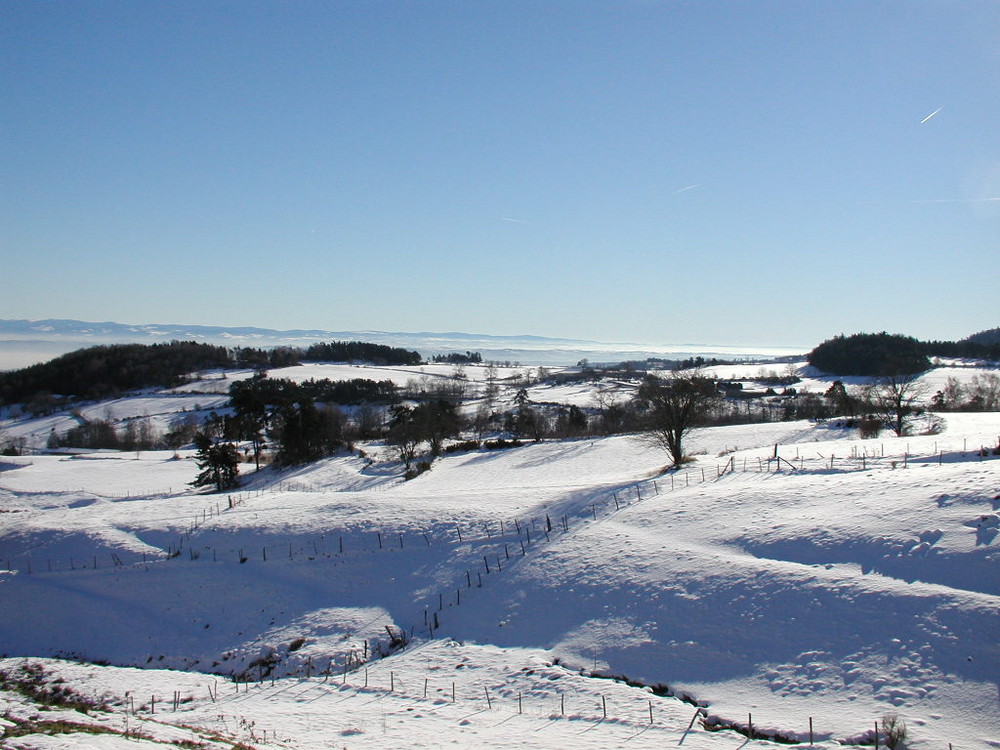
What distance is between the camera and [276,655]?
19.5 metres

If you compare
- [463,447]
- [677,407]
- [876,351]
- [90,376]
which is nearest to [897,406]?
[677,407]

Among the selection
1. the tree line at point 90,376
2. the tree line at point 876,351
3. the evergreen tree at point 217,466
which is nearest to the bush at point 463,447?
the evergreen tree at point 217,466

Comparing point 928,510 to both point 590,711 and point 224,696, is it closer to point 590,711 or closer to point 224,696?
point 590,711

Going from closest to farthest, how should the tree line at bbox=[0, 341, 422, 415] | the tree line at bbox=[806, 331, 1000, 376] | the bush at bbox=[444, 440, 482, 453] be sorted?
the bush at bbox=[444, 440, 482, 453] → the tree line at bbox=[806, 331, 1000, 376] → the tree line at bbox=[0, 341, 422, 415]

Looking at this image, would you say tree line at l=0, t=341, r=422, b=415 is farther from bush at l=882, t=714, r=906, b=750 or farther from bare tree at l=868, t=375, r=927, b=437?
bush at l=882, t=714, r=906, b=750

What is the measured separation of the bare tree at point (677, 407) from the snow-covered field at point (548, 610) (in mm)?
3101

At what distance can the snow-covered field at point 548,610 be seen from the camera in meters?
13.0

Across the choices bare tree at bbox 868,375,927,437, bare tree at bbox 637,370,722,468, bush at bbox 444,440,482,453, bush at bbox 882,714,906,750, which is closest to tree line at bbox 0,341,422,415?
bush at bbox 444,440,482,453

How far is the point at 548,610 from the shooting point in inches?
755

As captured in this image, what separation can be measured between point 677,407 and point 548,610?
2065 cm

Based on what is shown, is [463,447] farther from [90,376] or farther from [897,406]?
[90,376]

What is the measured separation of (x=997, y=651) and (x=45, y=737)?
1966 cm

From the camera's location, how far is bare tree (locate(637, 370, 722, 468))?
36406 millimetres

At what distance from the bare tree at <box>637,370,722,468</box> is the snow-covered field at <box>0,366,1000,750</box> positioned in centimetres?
310
